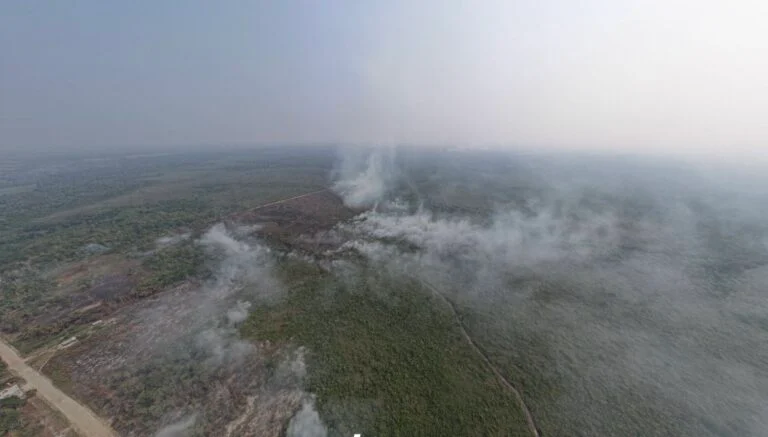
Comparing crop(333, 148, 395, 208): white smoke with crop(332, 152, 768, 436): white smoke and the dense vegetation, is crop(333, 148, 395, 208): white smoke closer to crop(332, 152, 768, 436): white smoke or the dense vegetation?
crop(332, 152, 768, 436): white smoke

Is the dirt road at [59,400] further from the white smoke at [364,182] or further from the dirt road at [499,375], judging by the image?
the white smoke at [364,182]

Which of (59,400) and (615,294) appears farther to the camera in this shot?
(615,294)

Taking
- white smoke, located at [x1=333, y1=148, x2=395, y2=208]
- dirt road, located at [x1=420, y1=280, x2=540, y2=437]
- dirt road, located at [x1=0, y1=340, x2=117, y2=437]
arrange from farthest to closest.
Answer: white smoke, located at [x1=333, y1=148, x2=395, y2=208]
dirt road, located at [x1=420, y1=280, x2=540, y2=437]
dirt road, located at [x1=0, y1=340, x2=117, y2=437]

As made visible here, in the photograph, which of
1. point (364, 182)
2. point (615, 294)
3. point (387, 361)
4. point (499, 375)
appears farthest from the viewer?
point (364, 182)

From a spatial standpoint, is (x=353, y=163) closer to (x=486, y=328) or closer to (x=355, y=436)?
(x=486, y=328)

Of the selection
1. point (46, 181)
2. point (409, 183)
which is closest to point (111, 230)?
point (409, 183)

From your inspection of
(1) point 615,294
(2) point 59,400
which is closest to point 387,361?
(2) point 59,400

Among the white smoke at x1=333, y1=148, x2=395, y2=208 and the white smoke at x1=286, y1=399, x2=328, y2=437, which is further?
the white smoke at x1=333, y1=148, x2=395, y2=208

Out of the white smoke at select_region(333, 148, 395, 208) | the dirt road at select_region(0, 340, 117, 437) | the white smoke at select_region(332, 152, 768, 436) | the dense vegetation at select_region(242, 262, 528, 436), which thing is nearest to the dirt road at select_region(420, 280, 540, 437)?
the dense vegetation at select_region(242, 262, 528, 436)

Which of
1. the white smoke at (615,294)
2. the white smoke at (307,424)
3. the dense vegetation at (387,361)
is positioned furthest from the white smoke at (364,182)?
the white smoke at (307,424)

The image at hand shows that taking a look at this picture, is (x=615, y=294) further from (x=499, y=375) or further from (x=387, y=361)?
(x=387, y=361)
